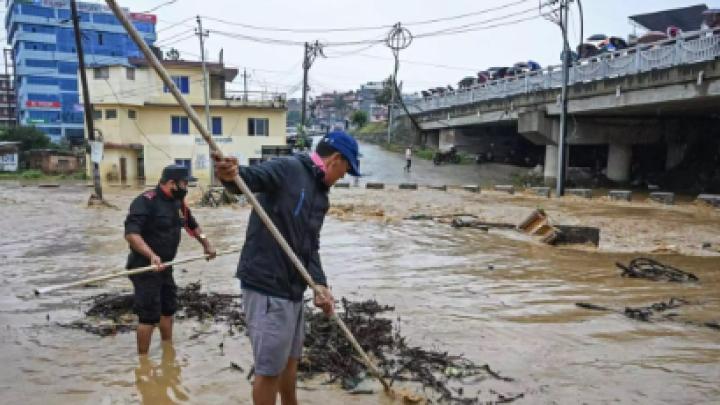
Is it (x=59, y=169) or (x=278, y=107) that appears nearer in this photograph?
(x=278, y=107)

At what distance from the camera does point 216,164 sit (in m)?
2.75

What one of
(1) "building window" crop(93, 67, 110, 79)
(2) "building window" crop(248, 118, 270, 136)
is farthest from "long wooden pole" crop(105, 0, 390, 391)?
(1) "building window" crop(93, 67, 110, 79)

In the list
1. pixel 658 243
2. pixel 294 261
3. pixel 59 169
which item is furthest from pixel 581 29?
pixel 59 169

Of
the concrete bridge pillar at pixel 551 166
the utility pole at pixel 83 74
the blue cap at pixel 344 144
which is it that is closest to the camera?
the blue cap at pixel 344 144

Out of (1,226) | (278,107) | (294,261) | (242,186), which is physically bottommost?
(1,226)

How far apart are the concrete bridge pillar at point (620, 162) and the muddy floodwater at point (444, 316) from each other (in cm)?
1347

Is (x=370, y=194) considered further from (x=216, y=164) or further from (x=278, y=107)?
(x=216, y=164)

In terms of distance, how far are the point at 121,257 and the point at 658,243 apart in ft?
37.6

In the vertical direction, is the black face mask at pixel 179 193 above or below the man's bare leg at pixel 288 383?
above

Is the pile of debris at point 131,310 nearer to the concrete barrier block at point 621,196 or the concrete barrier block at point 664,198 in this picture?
the concrete barrier block at point 664,198

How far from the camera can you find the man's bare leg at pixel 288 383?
11.2 ft

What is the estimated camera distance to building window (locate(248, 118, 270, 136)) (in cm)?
3666

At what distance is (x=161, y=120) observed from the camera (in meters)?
35.6

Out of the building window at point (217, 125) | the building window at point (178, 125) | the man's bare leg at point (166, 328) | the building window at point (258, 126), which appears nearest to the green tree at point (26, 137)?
the building window at point (178, 125)
